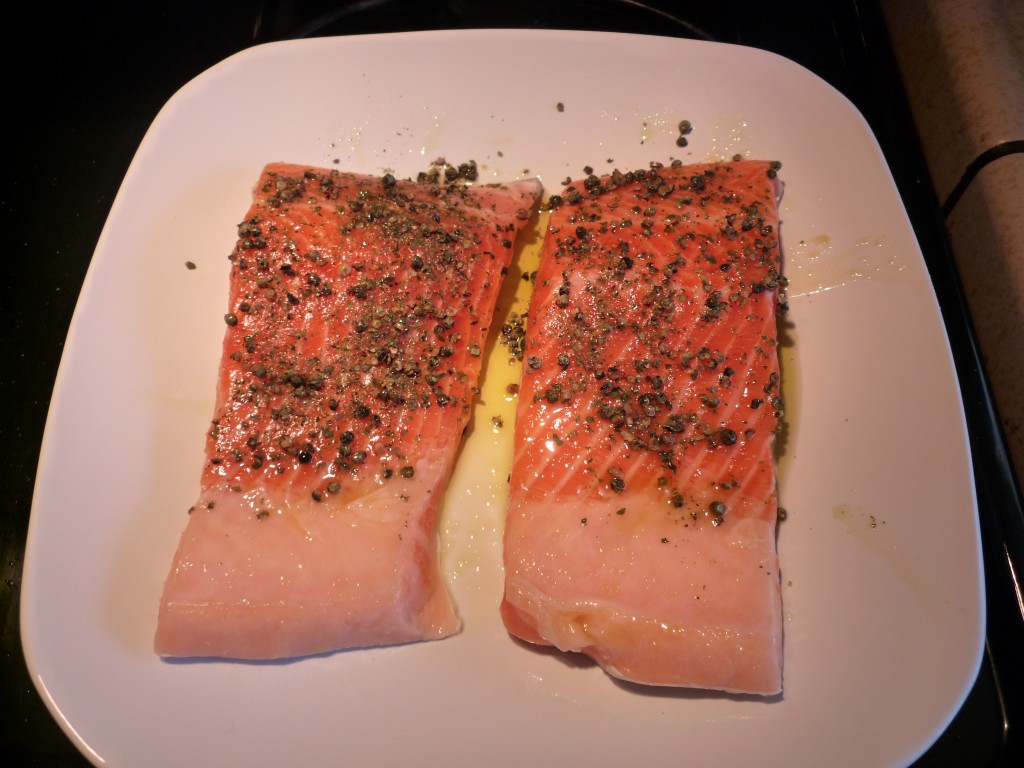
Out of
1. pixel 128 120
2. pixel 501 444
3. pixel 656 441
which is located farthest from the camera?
pixel 128 120

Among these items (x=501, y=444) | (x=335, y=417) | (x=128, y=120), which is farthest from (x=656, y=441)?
(x=128, y=120)

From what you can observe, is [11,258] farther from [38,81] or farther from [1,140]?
[38,81]

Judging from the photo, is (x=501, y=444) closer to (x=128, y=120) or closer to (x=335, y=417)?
(x=335, y=417)

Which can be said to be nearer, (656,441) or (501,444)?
(656,441)

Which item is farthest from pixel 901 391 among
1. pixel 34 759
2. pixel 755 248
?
pixel 34 759

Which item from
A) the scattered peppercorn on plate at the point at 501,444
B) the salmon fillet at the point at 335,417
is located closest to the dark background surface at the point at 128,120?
the scattered peppercorn on plate at the point at 501,444

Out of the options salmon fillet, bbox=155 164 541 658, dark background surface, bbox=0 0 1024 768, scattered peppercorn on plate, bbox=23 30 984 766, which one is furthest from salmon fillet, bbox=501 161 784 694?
dark background surface, bbox=0 0 1024 768

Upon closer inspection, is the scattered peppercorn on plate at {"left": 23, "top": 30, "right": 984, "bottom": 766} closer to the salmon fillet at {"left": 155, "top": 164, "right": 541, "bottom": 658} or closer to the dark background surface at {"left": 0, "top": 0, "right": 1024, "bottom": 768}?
the salmon fillet at {"left": 155, "top": 164, "right": 541, "bottom": 658}
